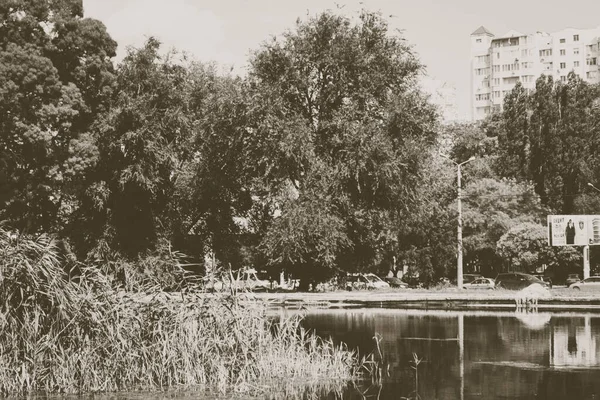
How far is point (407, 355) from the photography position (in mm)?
29719

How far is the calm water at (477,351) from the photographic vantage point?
73.3 feet

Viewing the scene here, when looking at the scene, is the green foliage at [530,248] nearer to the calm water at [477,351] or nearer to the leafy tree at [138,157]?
the calm water at [477,351]

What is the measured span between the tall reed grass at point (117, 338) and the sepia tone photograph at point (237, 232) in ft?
0.15

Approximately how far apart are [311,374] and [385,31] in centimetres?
2248

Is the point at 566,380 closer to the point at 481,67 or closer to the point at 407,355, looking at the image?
the point at 407,355

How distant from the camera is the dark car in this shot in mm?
66250

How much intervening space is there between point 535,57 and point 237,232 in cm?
11844

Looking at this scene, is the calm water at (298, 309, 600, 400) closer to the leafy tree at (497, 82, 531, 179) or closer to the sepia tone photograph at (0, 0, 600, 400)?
the sepia tone photograph at (0, 0, 600, 400)

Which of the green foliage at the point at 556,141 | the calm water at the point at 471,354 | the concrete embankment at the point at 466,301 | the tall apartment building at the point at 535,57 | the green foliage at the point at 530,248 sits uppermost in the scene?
the tall apartment building at the point at 535,57

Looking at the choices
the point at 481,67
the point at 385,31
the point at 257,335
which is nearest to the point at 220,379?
the point at 257,335

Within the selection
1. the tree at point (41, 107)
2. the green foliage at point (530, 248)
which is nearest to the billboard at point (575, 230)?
the green foliage at point (530, 248)

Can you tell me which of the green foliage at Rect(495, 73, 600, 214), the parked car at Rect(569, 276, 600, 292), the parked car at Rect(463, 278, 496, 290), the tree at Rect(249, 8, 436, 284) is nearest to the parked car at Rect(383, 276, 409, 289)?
the parked car at Rect(463, 278, 496, 290)

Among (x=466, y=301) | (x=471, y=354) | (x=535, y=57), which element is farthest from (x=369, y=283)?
(x=535, y=57)

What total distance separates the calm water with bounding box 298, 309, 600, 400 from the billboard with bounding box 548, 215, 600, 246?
66.7 ft
